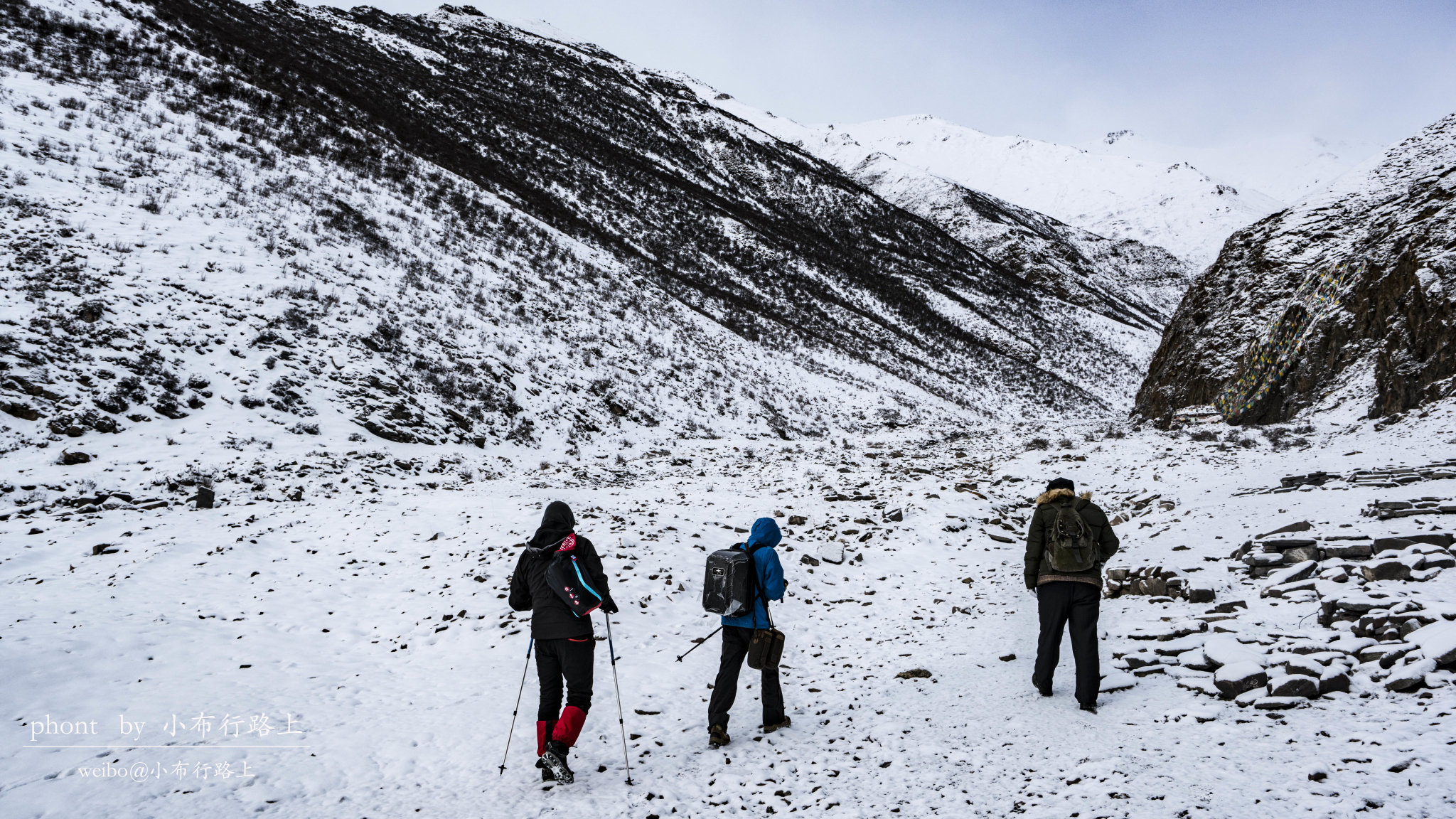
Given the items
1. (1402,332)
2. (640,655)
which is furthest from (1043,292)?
(640,655)

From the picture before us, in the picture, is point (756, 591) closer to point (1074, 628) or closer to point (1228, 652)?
point (1074, 628)

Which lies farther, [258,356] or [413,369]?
[413,369]

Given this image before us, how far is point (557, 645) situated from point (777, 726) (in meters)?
2.20

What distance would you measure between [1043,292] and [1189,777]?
259ft

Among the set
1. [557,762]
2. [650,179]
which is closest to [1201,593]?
[557,762]

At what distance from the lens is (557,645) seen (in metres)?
5.29

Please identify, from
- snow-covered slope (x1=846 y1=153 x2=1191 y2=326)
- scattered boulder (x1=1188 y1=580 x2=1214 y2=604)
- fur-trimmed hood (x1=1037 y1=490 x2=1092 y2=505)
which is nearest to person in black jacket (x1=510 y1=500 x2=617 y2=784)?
fur-trimmed hood (x1=1037 y1=490 x2=1092 y2=505)

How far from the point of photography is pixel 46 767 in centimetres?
484

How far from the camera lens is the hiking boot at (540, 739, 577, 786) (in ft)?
16.6

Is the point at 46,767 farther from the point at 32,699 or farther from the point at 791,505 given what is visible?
the point at 791,505

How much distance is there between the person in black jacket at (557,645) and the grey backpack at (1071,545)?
12.8ft

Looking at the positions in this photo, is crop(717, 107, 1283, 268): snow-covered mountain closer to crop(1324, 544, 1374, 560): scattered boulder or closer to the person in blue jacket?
crop(1324, 544, 1374, 560): scattered boulder

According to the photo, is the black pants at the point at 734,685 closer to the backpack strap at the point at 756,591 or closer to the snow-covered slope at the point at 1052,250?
the backpack strap at the point at 756,591

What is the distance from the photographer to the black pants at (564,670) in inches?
207
